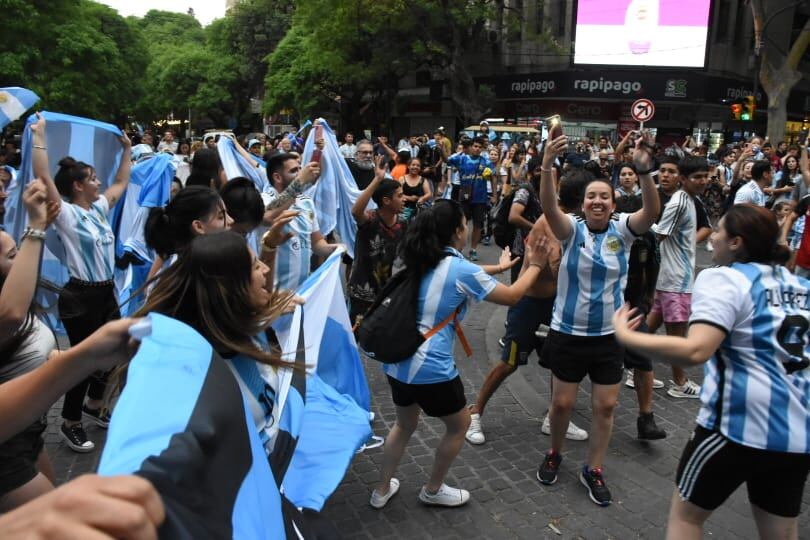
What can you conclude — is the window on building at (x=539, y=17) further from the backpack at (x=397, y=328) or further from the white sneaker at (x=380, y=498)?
the white sneaker at (x=380, y=498)

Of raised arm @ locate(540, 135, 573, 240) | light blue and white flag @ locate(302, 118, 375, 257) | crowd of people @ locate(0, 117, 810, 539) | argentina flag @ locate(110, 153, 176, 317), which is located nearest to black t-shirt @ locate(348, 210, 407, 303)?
crowd of people @ locate(0, 117, 810, 539)

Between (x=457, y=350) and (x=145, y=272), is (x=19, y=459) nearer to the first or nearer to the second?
(x=145, y=272)

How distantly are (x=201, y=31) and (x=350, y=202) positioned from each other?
69.1m

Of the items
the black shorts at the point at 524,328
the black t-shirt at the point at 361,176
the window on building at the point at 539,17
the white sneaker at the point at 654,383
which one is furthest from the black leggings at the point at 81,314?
the window on building at the point at 539,17

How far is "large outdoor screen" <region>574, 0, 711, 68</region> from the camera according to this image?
25964 millimetres

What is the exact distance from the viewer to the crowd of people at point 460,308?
204cm

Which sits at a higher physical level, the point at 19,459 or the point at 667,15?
the point at 667,15

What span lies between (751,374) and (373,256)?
329 centimetres

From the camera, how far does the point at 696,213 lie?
5500mm

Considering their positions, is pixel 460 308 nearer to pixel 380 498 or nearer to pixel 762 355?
pixel 380 498

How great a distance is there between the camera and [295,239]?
4273 mm

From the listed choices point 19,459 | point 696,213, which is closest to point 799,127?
point 696,213

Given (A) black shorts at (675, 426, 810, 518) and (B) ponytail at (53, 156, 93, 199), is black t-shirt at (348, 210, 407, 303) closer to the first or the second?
(B) ponytail at (53, 156, 93, 199)

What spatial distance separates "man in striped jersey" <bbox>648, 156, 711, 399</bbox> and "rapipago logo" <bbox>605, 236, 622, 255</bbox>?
1.60 metres
